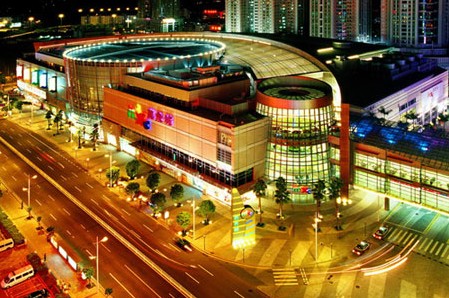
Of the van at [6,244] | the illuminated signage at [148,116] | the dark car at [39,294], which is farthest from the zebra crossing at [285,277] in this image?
the illuminated signage at [148,116]

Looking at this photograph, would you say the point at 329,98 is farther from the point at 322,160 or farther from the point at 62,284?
the point at 62,284

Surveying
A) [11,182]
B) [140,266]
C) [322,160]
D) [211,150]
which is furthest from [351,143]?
[11,182]

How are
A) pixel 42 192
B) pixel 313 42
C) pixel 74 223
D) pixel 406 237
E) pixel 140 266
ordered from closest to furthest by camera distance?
pixel 140 266, pixel 406 237, pixel 74 223, pixel 42 192, pixel 313 42

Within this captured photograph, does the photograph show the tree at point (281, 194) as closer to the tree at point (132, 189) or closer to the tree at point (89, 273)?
the tree at point (132, 189)

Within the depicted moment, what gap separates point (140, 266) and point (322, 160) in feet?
155

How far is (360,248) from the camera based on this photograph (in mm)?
80812

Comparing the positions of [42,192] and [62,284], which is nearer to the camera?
[62,284]

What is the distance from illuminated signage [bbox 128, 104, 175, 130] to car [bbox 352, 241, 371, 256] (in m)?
53.0

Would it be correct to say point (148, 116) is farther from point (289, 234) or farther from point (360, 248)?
point (360, 248)

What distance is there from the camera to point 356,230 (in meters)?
88.8

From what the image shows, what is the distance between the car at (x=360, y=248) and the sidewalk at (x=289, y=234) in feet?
4.34

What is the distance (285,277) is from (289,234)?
1346cm

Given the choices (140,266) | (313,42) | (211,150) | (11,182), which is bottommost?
(140,266)

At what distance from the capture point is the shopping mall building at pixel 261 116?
96.9m
